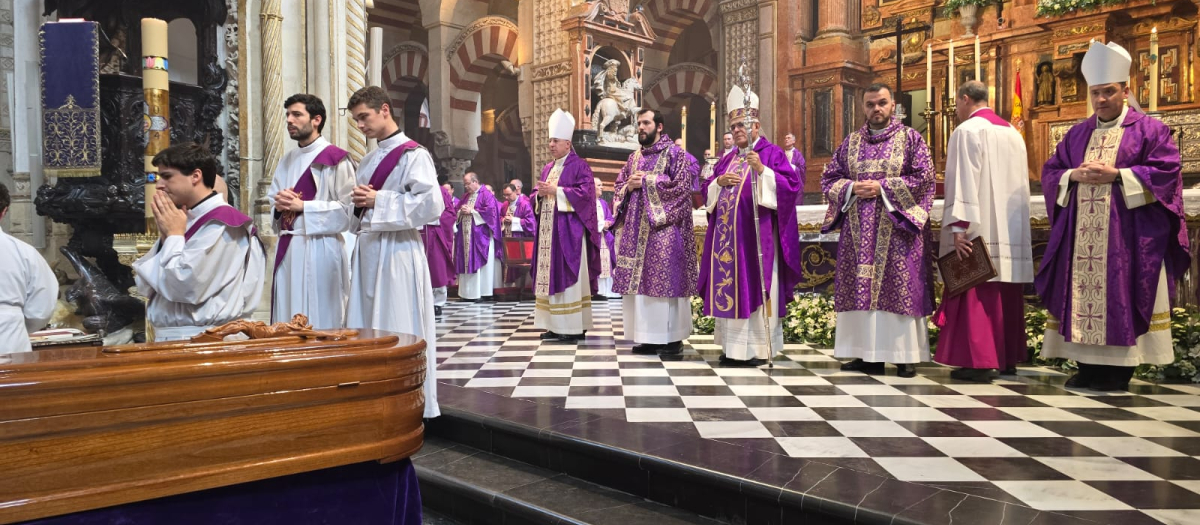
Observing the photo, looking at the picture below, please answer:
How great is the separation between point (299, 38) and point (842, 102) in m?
8.49

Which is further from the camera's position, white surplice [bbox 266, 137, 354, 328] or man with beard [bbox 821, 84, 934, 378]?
man with beard [bbox 821, 84, 934, 378]

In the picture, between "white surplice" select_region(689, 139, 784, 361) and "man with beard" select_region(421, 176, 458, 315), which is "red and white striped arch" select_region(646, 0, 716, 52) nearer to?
"man with beard" select_region(421, 176, 458, 315)

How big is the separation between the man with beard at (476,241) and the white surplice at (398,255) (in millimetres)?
7455

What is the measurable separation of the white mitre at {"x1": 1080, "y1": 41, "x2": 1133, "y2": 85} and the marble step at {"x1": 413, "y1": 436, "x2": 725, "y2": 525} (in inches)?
135

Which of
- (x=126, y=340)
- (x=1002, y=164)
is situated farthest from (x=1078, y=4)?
(x=126, y=340)

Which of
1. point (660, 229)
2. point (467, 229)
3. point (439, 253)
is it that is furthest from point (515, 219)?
point (660, 229)

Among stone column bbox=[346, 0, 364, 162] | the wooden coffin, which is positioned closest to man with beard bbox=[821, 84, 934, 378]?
the wooden coffin

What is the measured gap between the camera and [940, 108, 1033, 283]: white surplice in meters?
4.67

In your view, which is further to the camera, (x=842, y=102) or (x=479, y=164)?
(x=479, y=164)

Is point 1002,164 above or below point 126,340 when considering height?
above

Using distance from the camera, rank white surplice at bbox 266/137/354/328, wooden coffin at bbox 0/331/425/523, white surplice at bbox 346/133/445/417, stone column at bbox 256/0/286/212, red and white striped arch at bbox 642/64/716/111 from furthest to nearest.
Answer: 1. red and white striped arch at bbox 642/64/716/111
2. stone column at bbox 256/0/286/212
3. white surplice at bbox 266/137/354/328
4. white surplice at bbox 346/133/445/417
5. wooden coffin at bbox 0/331/425/523

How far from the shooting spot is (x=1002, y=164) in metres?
4.74

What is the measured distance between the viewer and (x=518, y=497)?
2947 mm

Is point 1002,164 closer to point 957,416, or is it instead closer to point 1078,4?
point 957,416
